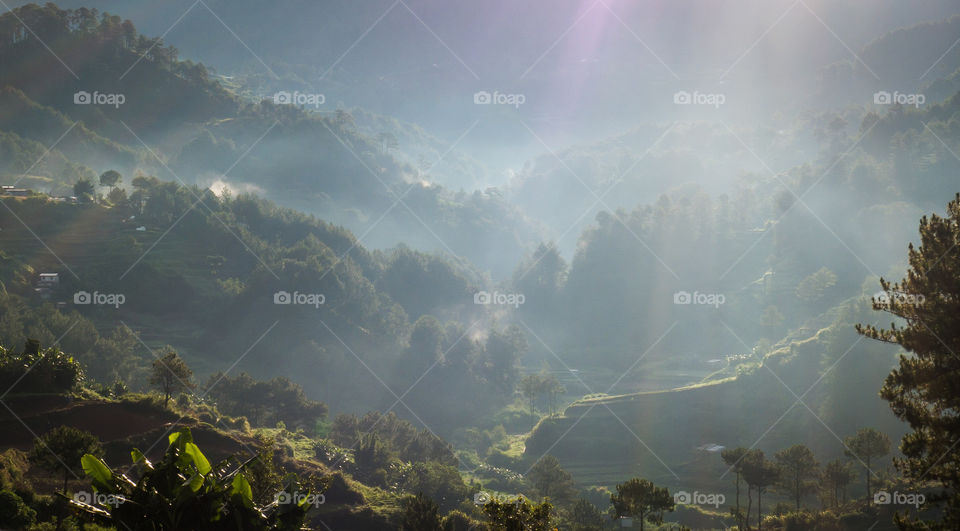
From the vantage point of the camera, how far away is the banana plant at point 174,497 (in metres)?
10.5

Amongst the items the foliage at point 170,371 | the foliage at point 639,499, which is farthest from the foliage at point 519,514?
the foliage at point 170,371

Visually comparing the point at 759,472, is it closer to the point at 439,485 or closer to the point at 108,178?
the point at 439,485

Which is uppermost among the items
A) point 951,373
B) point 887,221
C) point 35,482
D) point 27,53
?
point 27,53

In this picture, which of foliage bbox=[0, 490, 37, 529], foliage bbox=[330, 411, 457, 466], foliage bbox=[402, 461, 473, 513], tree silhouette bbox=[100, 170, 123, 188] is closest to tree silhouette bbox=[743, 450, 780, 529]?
foliage bbox=[402, 461, 473, 513]

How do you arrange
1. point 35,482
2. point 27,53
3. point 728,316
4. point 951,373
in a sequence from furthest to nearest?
point 27,53
point 728,316
point 35,482
point 951,373

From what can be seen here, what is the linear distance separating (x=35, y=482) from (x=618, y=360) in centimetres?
11368

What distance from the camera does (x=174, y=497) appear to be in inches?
424

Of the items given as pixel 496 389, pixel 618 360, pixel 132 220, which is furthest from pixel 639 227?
pixel 132 220

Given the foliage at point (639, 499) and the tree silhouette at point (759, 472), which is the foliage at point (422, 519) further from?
the tree silhouette at point (759, 472)

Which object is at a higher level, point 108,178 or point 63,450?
point 108,178

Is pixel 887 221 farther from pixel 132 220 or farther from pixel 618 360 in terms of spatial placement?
pixel 132 220

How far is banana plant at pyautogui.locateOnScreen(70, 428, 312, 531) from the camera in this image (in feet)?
34.4

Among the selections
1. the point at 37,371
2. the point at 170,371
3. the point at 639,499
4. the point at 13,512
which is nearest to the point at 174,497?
the point at 13,512

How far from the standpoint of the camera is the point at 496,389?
121 meters
